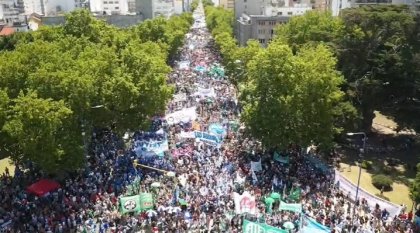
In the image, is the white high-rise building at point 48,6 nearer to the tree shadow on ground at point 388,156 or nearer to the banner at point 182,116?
the banner at point 182,116

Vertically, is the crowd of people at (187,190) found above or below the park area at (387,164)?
above

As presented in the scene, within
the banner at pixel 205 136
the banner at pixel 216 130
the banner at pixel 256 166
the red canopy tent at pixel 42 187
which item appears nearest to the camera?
the red canopy tent at pixel 42 187

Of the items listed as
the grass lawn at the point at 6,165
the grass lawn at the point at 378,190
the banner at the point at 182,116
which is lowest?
the grass lawn at the point at 378,190

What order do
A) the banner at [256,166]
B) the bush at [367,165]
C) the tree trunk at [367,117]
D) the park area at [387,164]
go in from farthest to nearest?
the tree trunk at [367,117]
the bush at [367,165]
the park area at [387,164]
the banner at [256,166]

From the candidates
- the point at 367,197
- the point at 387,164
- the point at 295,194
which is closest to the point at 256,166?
the point at 295,194

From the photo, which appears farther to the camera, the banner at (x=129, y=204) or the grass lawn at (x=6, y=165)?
the grass lawn at (x=6, y=165)

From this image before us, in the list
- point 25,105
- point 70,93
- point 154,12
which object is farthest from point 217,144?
point 154,12

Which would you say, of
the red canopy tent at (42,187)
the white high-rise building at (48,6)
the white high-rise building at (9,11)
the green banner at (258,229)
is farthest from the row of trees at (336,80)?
the white high-rise building at (48,6)
